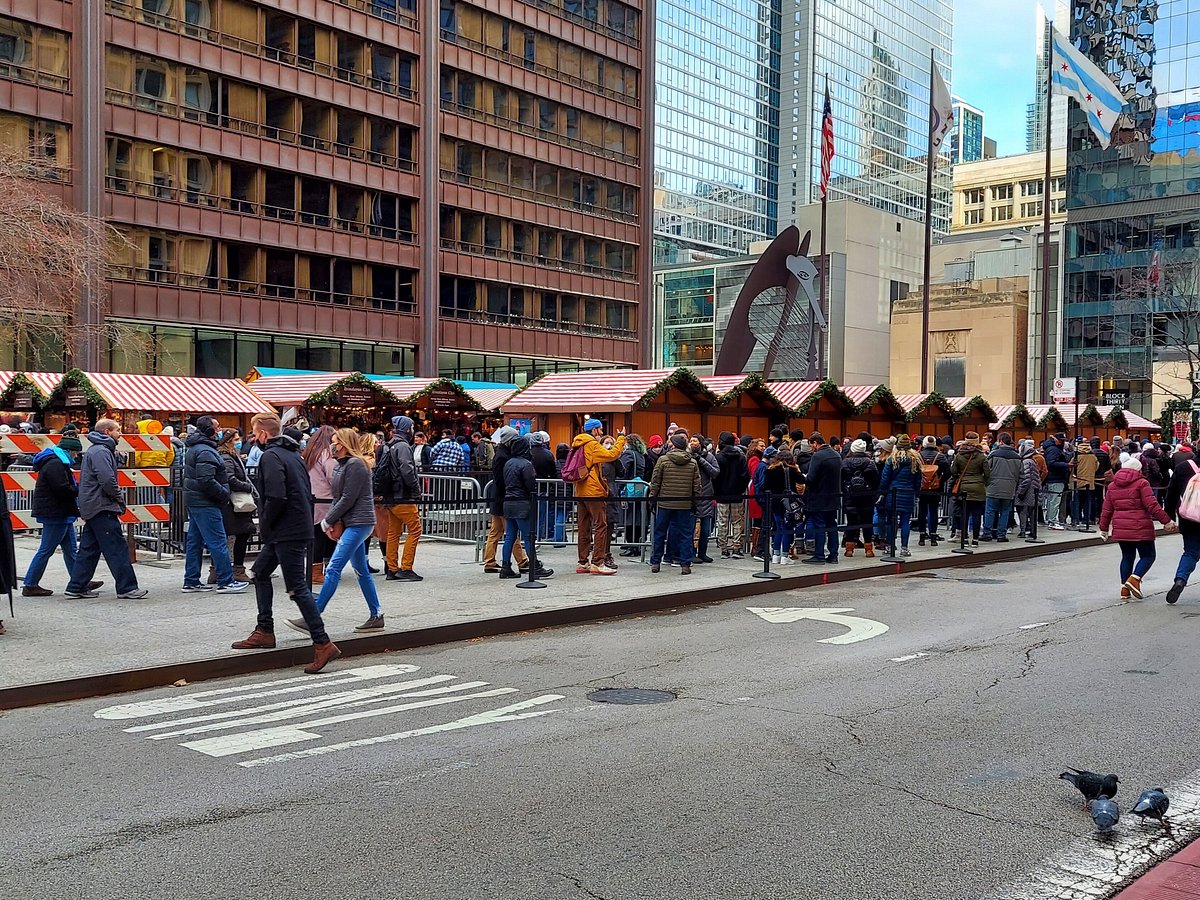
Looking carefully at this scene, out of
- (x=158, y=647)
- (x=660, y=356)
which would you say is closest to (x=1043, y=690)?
(x=158, y=647)

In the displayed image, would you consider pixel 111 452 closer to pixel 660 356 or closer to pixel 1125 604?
pixel 1125 604

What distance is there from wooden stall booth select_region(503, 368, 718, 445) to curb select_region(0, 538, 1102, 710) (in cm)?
1113

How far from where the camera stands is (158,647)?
943cm

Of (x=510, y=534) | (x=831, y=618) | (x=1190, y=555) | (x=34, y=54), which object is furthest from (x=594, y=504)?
(x=34, y=54)

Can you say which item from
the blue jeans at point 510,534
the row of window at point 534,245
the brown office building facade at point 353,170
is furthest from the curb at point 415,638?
the row of window at point 534,245

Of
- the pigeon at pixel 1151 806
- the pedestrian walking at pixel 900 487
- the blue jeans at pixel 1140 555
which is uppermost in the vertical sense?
the pedestrian walking at pixel 900 487

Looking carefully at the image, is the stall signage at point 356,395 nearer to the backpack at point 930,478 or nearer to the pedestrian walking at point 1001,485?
the backpack at point 930,478

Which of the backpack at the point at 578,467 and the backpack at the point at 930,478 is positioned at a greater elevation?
the backpack at the point at 578,467

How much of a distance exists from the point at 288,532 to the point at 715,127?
130m

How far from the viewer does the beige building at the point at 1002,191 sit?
4973 inches

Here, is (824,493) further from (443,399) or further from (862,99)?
(862,99)

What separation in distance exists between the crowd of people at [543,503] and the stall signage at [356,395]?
986 centimetres

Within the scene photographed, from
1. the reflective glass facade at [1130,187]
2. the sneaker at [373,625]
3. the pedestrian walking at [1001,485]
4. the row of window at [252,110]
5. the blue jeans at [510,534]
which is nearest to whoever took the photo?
the sneaker at [373,625]

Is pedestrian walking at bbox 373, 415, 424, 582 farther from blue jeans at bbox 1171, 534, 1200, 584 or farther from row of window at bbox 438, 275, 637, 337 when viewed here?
row of window at bbox 438, 275, 637, 337
